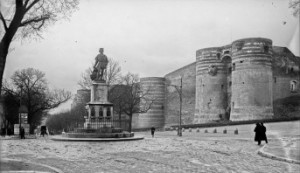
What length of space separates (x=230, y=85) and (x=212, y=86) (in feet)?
7.36

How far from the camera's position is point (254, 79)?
42.0 m

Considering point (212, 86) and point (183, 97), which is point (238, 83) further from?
point (183, 97)

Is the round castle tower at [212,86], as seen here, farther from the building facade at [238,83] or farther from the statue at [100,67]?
the statue at [100,67]

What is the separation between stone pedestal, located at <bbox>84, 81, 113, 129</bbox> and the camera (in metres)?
22.1

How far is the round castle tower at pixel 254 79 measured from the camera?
41844mm

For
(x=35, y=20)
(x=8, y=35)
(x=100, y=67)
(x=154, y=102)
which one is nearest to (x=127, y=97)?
(x=154, y=102)

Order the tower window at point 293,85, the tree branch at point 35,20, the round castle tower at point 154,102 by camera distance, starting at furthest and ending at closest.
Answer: the round castle tower at point 154,102, the tower window at point 293,85, the tree branch at point 35,20

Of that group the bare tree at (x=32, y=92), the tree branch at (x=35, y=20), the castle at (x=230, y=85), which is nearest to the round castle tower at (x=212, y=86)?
the castle at (x=230, y=85)

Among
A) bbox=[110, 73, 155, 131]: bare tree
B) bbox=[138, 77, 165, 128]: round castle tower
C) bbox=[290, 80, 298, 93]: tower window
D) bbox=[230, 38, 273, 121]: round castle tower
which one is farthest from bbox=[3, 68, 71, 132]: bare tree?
bbox=[290, 80, 298, 93]: tower window

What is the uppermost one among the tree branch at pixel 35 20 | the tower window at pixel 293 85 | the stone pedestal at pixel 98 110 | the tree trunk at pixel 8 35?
the tower window at pixel 293 85

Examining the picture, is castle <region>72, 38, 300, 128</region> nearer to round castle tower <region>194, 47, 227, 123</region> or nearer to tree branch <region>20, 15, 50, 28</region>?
round castle tower <region>194, 47, 227, 123</region>

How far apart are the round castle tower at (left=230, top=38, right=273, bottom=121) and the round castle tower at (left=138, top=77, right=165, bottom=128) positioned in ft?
54.0

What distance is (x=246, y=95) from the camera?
42.4 metres

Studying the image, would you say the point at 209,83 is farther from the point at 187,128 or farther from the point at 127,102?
the point at 127,102
